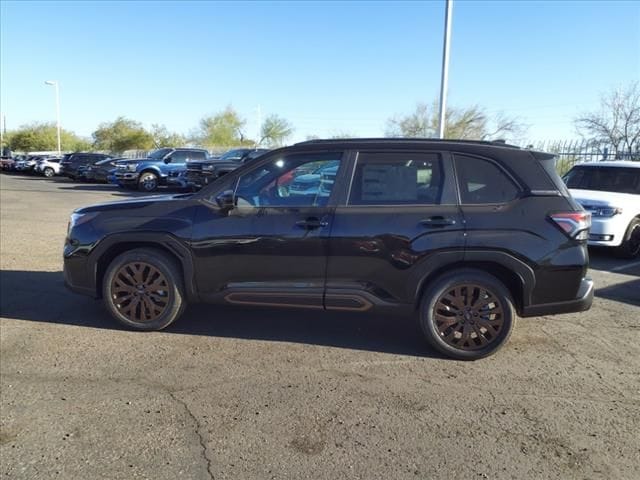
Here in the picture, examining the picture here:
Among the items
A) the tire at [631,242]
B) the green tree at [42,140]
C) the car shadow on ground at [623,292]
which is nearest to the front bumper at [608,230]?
the tire at [631,242]

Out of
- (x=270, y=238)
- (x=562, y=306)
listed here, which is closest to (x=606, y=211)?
(x=562, y=306)

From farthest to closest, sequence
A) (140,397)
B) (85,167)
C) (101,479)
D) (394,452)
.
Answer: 1. (85,167)
2. (140,397)
3. (394,452)
4. (101,479)

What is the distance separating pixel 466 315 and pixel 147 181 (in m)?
19.5

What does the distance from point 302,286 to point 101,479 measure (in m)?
2.21

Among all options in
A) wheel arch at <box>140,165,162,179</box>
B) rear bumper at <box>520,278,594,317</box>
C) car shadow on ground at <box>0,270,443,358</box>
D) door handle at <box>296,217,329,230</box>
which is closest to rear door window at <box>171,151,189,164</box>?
wheel arch at <box>140,165,162,179</box>

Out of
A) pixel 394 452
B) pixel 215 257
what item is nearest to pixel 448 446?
pixel 394 452

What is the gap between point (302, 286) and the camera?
14.5 ft

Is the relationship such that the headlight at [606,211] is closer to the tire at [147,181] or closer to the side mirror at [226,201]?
the side mirror at [226,201]

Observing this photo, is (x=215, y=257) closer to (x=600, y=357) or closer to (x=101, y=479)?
(x=101, y=479)

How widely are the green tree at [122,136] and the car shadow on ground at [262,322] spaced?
5969 cm

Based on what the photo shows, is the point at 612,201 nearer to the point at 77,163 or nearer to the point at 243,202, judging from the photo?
the point at 243,202

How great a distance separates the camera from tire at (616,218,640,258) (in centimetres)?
861

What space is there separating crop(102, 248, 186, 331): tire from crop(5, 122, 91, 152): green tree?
231 ft

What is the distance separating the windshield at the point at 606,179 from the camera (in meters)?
9.34
